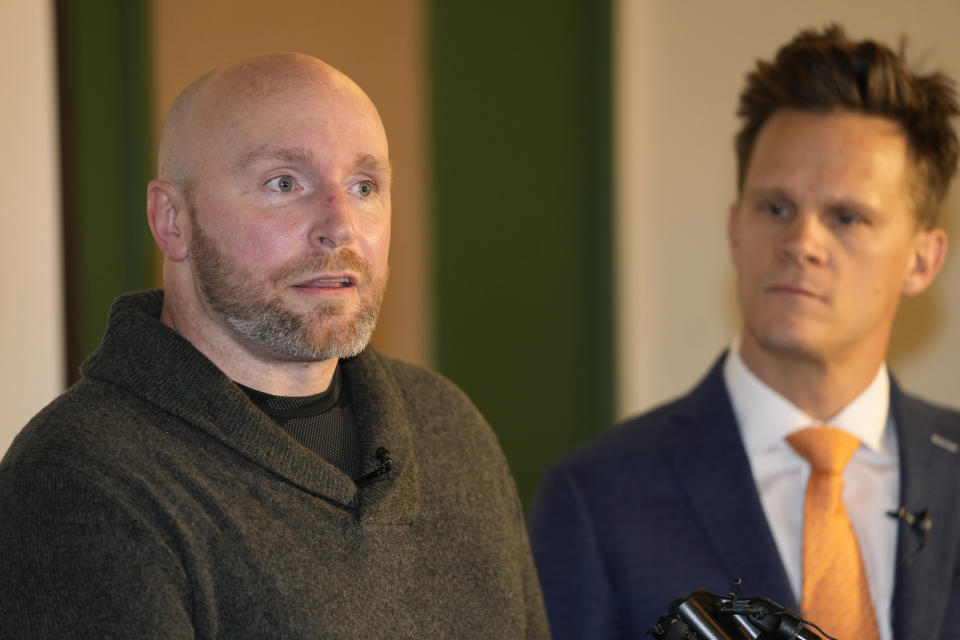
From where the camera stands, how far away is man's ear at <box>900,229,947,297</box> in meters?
2.07

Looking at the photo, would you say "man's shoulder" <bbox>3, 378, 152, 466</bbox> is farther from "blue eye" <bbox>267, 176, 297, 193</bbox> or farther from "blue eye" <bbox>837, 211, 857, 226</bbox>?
"blue eye" <bbox>837, 211, 857, 226</bbox>

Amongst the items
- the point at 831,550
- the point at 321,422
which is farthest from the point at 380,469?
the point at 831,550

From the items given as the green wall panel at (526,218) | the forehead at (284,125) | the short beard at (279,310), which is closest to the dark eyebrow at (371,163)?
the forehead at (284,125)

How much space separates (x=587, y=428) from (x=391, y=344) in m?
0.64

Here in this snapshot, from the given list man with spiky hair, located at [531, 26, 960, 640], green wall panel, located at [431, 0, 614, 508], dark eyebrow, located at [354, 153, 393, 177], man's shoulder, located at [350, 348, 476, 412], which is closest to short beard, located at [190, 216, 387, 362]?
dark eyebrow, located at [354, 153, 393, 177]

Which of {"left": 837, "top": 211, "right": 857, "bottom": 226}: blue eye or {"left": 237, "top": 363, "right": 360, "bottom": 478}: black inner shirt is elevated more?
{"left": 837, "top": 211, "right": 857, "bottom": 226}: blue eye

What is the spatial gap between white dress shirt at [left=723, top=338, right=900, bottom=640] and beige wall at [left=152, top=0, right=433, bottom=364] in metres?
1.01

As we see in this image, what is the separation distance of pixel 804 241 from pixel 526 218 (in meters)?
1.19

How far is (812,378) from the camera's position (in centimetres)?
196

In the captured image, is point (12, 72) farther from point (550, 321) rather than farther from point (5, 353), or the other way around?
point (550, 321)

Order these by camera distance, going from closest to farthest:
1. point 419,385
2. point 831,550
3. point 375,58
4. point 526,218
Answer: point 419,385 < point 831,550 < point 375,58 < point 526,218

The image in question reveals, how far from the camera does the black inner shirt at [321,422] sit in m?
1.34

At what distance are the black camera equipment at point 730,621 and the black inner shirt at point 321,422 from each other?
1.43 ft

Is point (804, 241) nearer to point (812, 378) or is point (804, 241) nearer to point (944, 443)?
point (812, 378)
